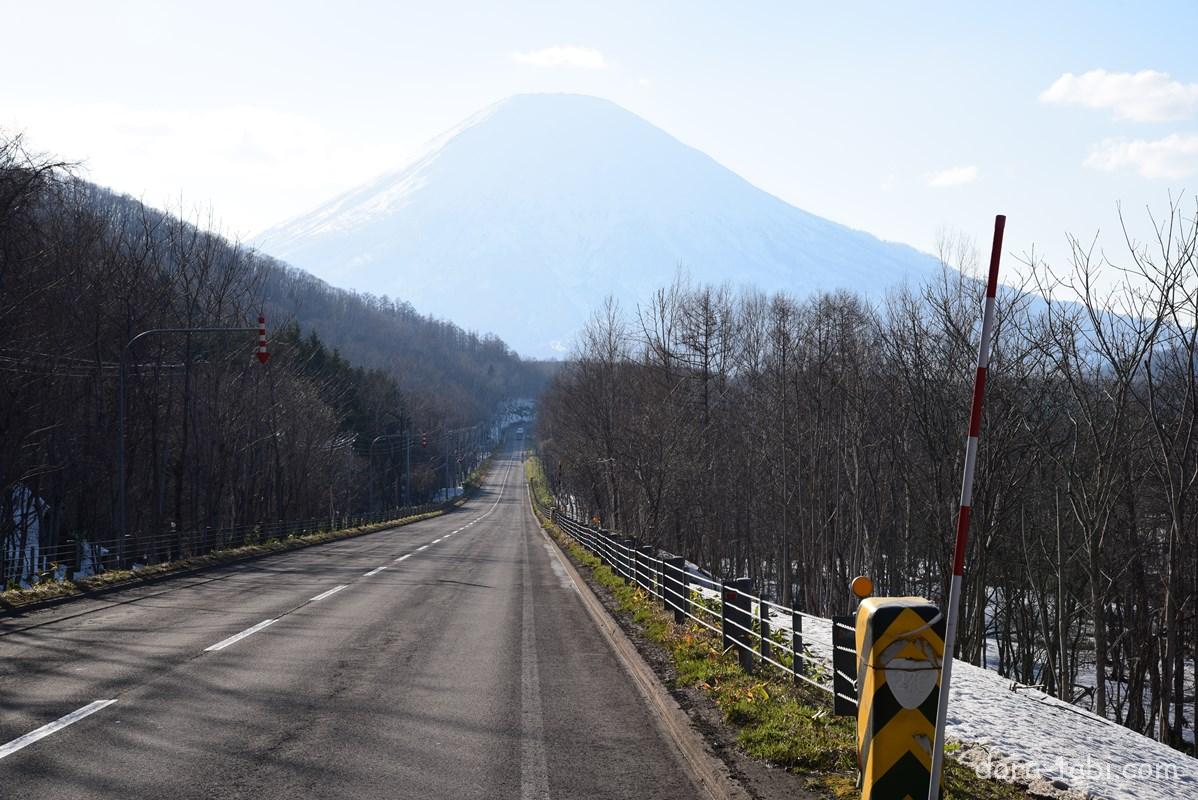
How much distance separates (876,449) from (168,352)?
31013 mm

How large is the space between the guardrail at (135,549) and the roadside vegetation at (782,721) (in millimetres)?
16371

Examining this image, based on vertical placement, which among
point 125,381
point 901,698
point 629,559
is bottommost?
point 629,559

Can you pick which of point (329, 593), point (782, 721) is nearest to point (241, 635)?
point (329, 593)

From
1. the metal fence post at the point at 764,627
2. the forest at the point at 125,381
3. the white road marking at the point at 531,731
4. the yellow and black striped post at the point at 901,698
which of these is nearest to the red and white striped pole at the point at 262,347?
the forest at the point at 125,381

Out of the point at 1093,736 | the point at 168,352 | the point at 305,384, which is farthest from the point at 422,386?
the point at 1093,736

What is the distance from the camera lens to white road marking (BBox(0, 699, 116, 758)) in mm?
7058

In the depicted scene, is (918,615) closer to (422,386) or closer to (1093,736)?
(1093,736)

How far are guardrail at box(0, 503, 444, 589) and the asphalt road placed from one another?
7.80 m

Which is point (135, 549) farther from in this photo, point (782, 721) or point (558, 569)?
point (782, 721)

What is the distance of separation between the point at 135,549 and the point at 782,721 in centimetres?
2455

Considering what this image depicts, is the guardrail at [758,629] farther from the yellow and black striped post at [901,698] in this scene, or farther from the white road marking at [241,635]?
the white road marking at [241,635]

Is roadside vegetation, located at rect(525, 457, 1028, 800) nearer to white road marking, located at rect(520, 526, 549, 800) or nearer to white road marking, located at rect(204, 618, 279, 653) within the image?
white road marking, located at rect(520, 526, 549, 800)

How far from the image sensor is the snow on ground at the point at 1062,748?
6730mm

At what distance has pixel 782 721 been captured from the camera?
26.9 ft
